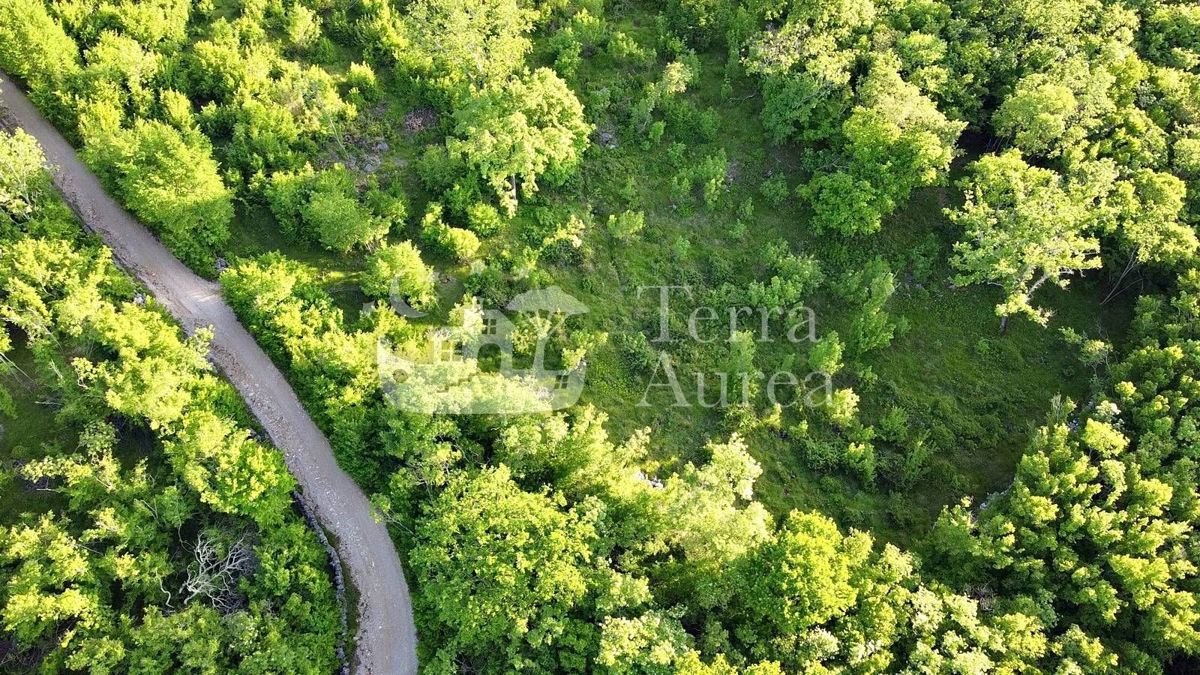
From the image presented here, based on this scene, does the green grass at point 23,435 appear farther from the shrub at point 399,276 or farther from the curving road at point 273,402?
the shrub at point 399,276

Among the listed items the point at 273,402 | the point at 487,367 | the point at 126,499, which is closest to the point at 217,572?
the point at 126,499

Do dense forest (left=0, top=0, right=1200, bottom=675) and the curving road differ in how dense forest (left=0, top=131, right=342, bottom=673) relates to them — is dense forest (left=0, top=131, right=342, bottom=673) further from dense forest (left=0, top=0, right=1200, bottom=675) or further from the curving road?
the curving road

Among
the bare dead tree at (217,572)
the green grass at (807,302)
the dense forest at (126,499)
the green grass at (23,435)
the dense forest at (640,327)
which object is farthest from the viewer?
the green grass at (807,302)

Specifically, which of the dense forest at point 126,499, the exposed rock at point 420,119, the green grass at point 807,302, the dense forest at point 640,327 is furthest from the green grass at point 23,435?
the exposed rock at point 420,119

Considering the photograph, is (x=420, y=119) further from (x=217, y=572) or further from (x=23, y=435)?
(x=217, y=572)

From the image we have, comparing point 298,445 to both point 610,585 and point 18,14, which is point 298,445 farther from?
point 18,14

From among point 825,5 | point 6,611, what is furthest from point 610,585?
point 825,5

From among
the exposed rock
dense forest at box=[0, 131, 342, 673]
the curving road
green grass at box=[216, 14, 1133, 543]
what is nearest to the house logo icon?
green grass at box=[216, 14, 1133, 543]
